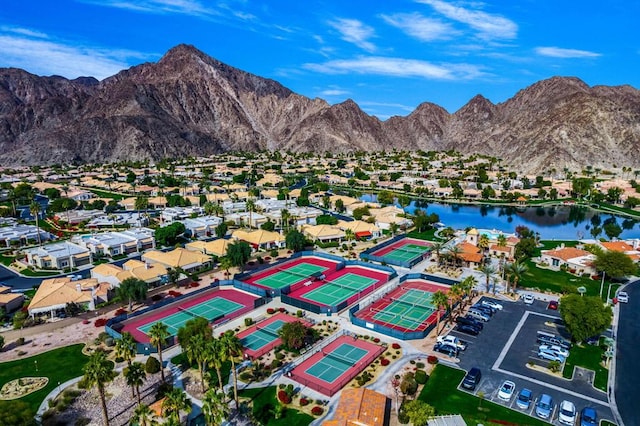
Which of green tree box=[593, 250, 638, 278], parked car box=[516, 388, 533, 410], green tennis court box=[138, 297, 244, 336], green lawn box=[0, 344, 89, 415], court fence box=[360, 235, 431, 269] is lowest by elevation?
green lawn box=[0, 344, 89, 415]

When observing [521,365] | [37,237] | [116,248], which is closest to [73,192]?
[37,237]

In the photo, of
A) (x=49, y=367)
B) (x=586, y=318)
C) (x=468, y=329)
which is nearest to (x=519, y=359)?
(x=468, y=329)

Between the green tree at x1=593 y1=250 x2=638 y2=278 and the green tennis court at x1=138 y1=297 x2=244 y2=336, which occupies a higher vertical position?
the green tree at x1=593 y1=250 x2=638 y2=278

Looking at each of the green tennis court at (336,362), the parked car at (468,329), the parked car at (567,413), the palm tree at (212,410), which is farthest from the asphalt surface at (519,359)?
the palm tree at (212,410)

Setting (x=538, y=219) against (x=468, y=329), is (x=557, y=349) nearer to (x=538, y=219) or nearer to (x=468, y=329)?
(x=468, y=329)

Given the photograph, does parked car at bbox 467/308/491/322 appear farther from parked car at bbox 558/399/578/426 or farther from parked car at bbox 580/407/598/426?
parked car at bbox 580/407/598/426

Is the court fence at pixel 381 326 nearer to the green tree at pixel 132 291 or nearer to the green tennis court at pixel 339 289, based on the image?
the green tennis court at pixel 339 289

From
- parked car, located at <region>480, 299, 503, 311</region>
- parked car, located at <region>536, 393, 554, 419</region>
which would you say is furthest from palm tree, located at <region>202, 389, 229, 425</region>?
parked car, located at <region>480, 299, 503, 311</region>
